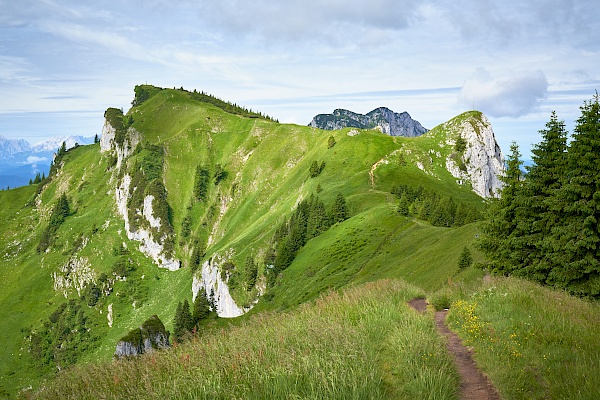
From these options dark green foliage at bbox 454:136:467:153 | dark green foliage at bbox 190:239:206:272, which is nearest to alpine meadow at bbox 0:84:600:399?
dark green foliage at bbox 454:136:467:153

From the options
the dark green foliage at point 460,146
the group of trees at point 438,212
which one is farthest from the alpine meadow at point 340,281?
the dark green foliage at point 460,146

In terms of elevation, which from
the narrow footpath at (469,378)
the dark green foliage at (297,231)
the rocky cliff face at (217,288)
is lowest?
the rocky cliff face at (217,288)

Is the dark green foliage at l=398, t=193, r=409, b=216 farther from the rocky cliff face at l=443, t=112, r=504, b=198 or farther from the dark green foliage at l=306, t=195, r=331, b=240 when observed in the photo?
the rocky cliff face at l=443, t=112, r=504, b=198

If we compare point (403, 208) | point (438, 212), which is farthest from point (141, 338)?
point (438, 212)

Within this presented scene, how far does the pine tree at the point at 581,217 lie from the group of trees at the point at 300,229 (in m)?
68.4

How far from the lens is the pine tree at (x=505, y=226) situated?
32875mm

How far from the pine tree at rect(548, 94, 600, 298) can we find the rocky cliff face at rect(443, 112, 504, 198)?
374 feet

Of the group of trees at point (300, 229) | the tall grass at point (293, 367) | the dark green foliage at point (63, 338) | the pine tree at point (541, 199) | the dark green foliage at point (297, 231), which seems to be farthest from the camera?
the dark green foliage at point (63, 338)

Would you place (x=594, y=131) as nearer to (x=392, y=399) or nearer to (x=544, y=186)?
(x=544, y=186)

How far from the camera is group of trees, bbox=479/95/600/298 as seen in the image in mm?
26250

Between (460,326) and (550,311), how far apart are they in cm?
272

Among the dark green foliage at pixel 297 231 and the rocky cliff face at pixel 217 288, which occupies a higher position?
the dark green foliage at pixel 297 231

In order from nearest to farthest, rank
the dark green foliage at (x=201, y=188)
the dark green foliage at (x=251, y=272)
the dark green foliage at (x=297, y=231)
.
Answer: the dark green foliage at (x=297, y=231) → the dark green foliage at (x=251, y=272) → the dark green foliage at (x=201, y=188)

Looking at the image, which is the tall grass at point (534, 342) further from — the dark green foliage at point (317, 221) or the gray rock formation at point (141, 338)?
the dark green foliage at point (317, 221)
